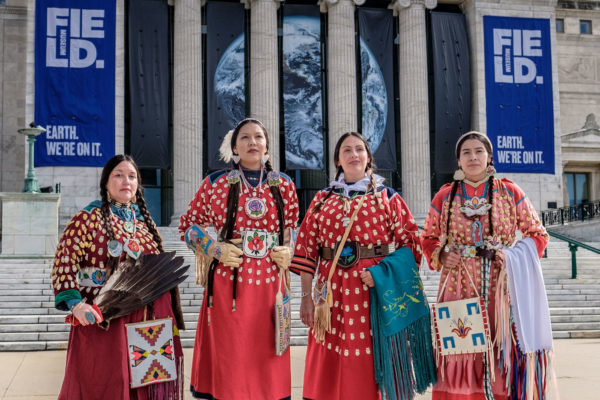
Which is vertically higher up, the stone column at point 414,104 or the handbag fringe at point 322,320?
the stone column at point 414,104

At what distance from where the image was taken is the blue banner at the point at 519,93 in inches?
981

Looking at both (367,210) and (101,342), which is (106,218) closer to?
(101,342)

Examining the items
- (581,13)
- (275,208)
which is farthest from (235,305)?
(581,13)

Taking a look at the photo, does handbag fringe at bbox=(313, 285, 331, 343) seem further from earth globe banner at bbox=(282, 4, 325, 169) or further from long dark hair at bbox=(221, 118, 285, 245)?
earth globe banner at bbox=(282, 4, 325, 169)

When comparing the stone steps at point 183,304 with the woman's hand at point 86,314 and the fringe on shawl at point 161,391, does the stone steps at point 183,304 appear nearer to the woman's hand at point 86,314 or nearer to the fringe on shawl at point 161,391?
the fringe on shawl at point 161,391

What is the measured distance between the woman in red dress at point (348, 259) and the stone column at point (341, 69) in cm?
1994

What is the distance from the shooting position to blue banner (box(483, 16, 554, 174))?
81.8ft

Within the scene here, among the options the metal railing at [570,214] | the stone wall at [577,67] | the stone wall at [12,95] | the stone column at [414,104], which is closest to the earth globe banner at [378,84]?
the stone column at [414,104]

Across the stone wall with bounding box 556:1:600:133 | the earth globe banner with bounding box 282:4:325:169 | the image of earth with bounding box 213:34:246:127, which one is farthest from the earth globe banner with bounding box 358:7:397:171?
the stone wall with bounding box 556:1:600:133

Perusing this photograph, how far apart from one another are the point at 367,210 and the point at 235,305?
119 centimetres

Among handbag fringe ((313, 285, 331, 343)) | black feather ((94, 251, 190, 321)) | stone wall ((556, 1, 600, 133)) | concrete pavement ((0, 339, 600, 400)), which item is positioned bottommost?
concrete pavement ((0, 339, 600, 400))

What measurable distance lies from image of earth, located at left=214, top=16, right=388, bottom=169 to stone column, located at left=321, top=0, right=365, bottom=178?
2.11ft

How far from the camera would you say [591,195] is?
99.1 feet

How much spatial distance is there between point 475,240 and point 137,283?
252cm
